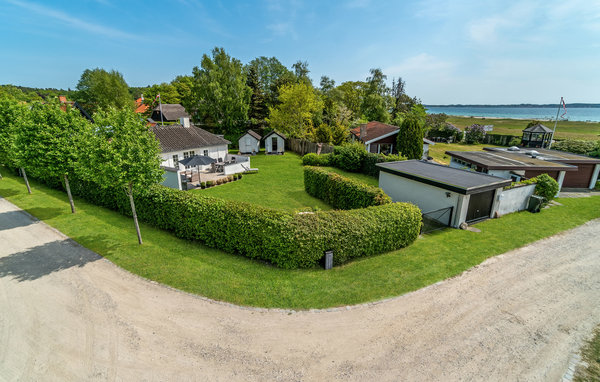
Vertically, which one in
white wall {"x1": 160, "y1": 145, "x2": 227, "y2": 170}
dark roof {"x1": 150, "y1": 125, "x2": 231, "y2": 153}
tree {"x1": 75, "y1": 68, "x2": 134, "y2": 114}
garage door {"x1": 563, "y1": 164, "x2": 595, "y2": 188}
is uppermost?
tree {"x1": 75, "y1": 68, "x2": 134, "y2": 114}

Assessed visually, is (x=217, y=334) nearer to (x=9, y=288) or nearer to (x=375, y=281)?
(x=375, y=281)

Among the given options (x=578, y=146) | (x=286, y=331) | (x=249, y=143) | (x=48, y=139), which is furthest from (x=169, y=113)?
(x=578, y=146)

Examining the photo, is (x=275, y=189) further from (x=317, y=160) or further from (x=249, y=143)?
(x=249, y=143)

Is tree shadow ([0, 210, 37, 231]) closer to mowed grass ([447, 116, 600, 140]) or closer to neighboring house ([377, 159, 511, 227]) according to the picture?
neighboring house ([377, 159, 511, 227])

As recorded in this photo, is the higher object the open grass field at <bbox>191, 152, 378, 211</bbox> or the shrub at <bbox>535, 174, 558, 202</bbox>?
the shrub at <bbox>535, 174, 558, 202</bbox>

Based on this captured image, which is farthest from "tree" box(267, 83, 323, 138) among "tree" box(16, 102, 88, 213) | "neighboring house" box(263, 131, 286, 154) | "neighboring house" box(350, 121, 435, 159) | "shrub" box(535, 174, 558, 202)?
"tree" box(16, 102, 88, 213)

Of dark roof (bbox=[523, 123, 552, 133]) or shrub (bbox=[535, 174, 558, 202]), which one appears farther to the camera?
dark roof (bbox=[523, 123, 552, 133])
